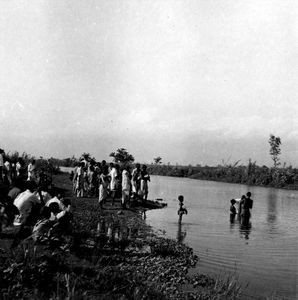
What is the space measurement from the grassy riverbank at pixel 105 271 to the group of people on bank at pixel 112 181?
15.8 feet

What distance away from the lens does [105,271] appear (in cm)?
647

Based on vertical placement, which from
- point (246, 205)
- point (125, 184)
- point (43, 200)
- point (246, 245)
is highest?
point (125, 184)

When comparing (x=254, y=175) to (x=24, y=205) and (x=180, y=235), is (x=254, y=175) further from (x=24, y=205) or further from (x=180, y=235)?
(x=24, y=205)

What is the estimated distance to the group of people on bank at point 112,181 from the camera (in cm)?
1512

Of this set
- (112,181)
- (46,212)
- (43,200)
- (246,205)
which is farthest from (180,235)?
(112,181)

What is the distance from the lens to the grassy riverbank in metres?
5.42

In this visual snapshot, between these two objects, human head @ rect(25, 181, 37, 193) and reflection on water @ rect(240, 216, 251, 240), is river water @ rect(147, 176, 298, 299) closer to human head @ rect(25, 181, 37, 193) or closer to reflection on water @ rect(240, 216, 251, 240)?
reflection on water @ rect(240, 216, 251, 240)

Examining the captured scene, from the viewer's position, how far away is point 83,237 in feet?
28.2

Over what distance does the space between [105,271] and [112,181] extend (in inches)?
405

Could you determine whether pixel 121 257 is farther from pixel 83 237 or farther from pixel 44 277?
pixel 44 277

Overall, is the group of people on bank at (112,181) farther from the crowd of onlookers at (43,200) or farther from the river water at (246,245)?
the river water at (246,245)

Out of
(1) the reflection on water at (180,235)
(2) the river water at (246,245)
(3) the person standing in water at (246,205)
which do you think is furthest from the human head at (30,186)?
(3) the person standing in water at (246,205)

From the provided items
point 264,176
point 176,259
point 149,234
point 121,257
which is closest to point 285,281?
point 176,259

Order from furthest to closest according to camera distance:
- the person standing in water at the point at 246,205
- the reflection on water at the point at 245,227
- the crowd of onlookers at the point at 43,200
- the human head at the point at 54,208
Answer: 1. the person standing in water at the point at 246,205
2. the reflection on water at the point at 245,227
3. the human head at the point at 54,208
4. the crowd of onlookers at the point at 43,200
